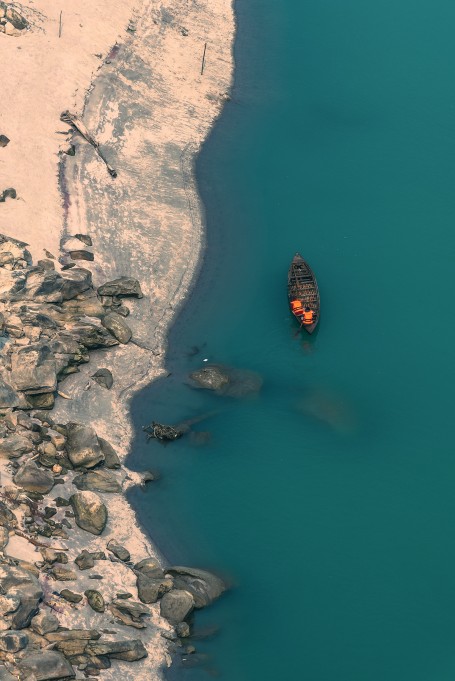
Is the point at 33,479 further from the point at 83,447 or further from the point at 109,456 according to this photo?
the point at 109,456

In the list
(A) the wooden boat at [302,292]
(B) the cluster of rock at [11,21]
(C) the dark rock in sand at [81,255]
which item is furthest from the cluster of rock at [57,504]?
(B) the cluster of rock at [11,21]

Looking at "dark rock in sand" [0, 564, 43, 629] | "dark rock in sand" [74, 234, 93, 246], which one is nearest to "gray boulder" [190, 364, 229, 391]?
"dark rock in sand" [74, 234, 93, 246]

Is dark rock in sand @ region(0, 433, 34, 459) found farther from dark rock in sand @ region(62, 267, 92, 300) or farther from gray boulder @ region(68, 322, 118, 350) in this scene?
dark rock in sand @ region(62, 267, 92, 300)

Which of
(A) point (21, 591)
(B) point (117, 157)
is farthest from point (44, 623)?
(B) point (117, 157)

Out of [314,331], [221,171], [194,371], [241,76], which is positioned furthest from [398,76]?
[194,371]

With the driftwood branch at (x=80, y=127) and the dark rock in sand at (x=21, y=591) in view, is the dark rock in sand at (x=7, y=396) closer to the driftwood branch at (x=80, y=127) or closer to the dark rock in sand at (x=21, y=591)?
the dark rock in sand at (x=21, y=591)

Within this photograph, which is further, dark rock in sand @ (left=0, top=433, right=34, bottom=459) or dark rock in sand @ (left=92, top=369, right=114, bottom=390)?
dark rock in sand @ (left=92, top=369, right=114, bottom=390)
